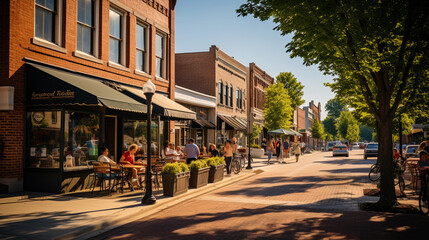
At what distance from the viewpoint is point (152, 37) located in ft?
59.9

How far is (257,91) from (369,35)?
37369 millimetres

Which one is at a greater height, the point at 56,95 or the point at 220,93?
the point at 220,93

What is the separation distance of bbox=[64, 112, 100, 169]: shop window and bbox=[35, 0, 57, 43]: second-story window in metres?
2.72

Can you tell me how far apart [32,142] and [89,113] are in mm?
2188

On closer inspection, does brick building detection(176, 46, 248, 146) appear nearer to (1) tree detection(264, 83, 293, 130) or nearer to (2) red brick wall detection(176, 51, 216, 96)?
(2) red brick wall detection(176, 51, 216, 96)

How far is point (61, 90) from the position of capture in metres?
10.9

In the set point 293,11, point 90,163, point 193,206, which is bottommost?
point 193,206

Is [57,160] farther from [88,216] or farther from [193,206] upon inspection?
[193,206]

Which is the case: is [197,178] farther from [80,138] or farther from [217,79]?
[217,79]

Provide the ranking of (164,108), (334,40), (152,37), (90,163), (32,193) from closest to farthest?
(334,40) < (32,193) < (90,163) < (164,108) < (152,37)

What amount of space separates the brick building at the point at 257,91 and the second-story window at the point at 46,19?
3203 centimetres

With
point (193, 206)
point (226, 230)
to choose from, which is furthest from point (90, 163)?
point (226, 230)

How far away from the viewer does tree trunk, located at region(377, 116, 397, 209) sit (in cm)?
980

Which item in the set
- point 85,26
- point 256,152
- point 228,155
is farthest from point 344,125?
point 85,26
